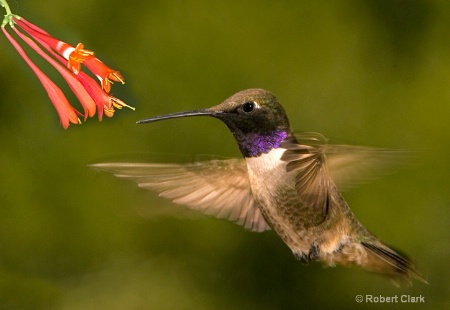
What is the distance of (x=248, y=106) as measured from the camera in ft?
4.78

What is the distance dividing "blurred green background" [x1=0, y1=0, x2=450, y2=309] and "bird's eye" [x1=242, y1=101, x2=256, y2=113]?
2.97 feet

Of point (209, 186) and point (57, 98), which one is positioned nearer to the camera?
point (57, 98)

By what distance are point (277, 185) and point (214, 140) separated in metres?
1.00

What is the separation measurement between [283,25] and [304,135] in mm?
1315

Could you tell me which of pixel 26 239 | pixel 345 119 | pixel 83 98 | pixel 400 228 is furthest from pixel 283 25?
pixel 83 98

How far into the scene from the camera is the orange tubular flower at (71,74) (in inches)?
48.6

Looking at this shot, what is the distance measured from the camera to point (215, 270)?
246 centimetres

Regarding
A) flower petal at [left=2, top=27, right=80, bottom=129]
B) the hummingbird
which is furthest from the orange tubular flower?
the hummingbird

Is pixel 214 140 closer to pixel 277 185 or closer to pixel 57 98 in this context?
pixel 277 185

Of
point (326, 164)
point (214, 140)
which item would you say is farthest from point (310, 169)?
point (214, 140)

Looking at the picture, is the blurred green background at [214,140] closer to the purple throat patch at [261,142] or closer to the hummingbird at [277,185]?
the hummingbird at [277,185]

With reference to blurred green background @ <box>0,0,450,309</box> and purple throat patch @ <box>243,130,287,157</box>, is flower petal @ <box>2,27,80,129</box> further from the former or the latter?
blurred green background @ <box>0,0,450,309</box>

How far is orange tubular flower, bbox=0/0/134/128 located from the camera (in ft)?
4.05

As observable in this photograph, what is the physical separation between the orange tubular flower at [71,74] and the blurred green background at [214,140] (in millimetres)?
985
